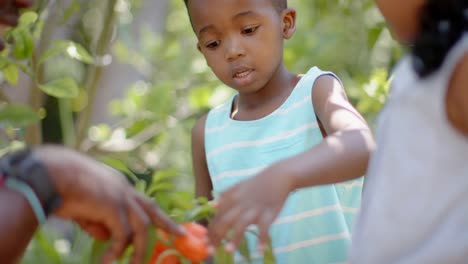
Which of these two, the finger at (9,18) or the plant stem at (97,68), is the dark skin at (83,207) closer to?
the finger at (9,18)

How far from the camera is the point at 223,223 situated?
50.8 inches

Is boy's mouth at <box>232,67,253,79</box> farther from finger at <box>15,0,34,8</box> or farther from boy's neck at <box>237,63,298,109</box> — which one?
finger at <box>15,0,34,8</box>

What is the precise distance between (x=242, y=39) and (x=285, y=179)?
0.70 metres

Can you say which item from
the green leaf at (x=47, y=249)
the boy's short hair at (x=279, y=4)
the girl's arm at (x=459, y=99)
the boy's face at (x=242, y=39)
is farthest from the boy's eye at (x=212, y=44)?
the girl's arm at (x=459, y=99)

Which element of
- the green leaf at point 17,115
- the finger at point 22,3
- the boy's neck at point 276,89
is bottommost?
the boy's neck at point 276,89

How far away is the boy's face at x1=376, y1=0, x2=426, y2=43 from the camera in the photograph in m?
1.30

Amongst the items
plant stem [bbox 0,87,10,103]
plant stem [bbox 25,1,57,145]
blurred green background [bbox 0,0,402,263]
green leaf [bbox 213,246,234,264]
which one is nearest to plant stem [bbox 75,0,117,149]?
blurred green background [bbox 0,0,402,263]

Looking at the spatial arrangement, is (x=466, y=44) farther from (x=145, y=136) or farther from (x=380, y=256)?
(x=145, y=136)

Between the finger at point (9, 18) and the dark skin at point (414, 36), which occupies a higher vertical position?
the dark skin at point (414, 36)

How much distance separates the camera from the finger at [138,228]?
126 cm

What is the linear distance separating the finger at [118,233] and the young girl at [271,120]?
58 cm

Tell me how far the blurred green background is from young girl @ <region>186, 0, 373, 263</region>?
167 mm

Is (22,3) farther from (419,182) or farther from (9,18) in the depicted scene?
(419,182)

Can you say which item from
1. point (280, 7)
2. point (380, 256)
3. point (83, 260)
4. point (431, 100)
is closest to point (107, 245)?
point (83, 260)
